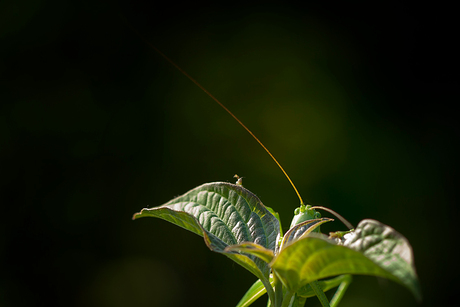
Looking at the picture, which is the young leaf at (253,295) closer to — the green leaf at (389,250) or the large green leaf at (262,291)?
the large green leaf at (262,291)

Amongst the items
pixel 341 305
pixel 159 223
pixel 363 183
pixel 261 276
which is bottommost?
pixel 341 305

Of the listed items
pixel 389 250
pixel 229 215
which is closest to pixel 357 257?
pixel 389 250

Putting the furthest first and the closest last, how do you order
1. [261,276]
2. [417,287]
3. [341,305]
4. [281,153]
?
[281,153] → [341,305] → [261,276] → [417,287]

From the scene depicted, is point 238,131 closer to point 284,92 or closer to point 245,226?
point 284,92

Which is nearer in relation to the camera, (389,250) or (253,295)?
(389,250)

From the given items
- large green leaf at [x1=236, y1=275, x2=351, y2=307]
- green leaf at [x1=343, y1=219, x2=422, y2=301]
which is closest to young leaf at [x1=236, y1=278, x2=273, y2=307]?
large green leaf at [x1=236, y1=275, x2=351, y2=307]

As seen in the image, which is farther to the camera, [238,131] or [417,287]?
[238,131]

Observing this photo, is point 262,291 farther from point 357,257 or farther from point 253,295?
point 357,257

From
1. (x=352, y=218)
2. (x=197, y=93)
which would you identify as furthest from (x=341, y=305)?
(x=197, y=93)
